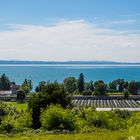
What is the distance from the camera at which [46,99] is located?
122ft

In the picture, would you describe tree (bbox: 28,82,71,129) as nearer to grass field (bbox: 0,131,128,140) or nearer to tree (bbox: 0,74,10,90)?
grass field (bbox: 0,131,128,140)

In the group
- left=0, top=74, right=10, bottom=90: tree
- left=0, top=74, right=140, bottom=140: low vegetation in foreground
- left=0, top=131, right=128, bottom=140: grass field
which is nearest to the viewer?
left=0, top=131, right=128, bottom=140: grass field

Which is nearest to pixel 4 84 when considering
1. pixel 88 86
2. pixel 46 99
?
pixel 88 86

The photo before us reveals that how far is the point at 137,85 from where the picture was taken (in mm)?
122562

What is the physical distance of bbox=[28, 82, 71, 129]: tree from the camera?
35562 millimetres

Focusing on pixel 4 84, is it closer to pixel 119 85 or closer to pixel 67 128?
pixel 119 85

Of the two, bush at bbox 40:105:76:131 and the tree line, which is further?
A: the tree line

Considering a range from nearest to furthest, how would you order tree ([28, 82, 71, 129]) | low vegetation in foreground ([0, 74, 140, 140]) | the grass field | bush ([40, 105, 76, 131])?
the grass field, low vegetation in foreground ([0, 74, 140, 140]), bush ([40, 105, 76, 131]), tree ([28, 82, 71, 129])

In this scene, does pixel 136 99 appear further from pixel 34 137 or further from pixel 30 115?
pixel 34 137

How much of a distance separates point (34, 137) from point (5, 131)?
17.0 feet

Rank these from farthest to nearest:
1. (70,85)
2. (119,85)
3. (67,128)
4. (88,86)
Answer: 1. (119,85)
2. (88,86)
3. (70,85)
4. (67,128)

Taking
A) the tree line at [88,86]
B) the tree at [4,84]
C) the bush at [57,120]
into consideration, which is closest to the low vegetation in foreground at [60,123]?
the bush at [57,120]

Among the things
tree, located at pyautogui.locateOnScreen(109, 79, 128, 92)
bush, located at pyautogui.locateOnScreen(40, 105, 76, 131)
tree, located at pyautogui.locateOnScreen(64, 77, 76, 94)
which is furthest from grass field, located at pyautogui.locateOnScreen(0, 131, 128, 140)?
tree, located at pyautogui.locateOnScreen(109, 79, 128, 92)

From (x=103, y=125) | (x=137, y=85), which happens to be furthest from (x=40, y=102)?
(x=137, y=85)
